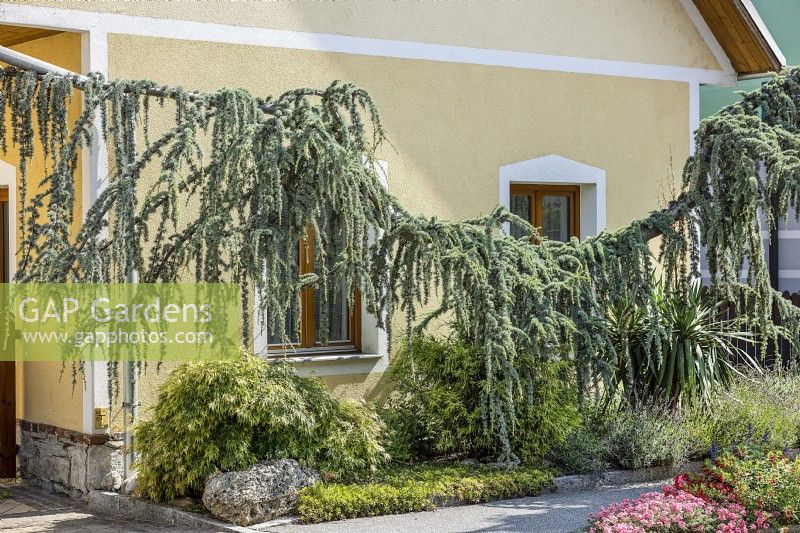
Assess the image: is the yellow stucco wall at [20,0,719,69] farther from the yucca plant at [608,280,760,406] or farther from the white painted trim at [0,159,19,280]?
the yucca plant at [608,280,760,406]

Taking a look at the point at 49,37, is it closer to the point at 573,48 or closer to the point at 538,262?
the point at 538,262

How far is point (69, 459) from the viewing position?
36.3ft

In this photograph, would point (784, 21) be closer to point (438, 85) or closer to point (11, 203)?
point (438, 85)

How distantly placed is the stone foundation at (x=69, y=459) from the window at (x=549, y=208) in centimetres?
531

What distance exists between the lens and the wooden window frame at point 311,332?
39.5 feet

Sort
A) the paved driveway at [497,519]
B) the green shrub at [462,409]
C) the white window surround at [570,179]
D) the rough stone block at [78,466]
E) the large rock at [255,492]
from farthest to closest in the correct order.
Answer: the white window surround at [570,179] → the green shrub at [462,409] → the rough stone block at [78,466] → the large rock at [255,492] → the paved driveway at [497,519]

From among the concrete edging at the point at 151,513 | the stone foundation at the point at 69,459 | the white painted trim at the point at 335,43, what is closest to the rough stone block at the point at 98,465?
the stone foundation at the point at 69,459

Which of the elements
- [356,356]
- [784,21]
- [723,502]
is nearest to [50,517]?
[356,356]

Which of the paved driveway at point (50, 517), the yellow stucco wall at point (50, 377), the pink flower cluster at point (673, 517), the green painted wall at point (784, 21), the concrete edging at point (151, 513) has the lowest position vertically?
the paved driveway at point (50, 517)

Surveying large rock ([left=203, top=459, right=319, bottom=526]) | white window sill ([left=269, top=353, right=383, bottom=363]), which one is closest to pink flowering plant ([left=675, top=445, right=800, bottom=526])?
large rock ([left=203, top=459, right=319, bottom=526])

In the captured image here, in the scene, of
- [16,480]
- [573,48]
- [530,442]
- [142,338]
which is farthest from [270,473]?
[573,48]

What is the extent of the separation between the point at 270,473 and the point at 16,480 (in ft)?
12.0

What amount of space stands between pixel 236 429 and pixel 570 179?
5.64 m

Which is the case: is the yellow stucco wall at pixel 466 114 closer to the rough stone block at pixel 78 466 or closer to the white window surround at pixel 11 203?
the rough stone block at pixel 78 466
